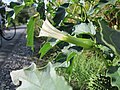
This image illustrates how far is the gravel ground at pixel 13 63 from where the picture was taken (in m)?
4.96

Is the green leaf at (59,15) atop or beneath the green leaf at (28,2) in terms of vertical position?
beneath

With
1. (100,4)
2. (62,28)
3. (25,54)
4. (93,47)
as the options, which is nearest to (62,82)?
(93,47)

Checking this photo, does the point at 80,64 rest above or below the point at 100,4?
below

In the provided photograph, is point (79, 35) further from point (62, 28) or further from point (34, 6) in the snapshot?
point (34, 6)

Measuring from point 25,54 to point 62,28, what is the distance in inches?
250

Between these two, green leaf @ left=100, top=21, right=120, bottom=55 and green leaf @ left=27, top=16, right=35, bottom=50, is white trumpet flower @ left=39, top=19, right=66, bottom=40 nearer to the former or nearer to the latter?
green leaf @ left=100, top=21, right=120, bottom=55

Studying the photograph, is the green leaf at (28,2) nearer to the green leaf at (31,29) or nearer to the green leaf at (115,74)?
the green leaf at (31,29)

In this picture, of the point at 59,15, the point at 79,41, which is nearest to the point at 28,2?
the point at 59,15

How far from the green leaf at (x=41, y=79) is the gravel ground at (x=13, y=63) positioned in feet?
14.3

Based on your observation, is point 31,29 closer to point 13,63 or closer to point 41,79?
point 41,79

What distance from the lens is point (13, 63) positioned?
20.6 ft

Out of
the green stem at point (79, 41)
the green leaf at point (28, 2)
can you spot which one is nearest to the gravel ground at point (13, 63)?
the green leaf at point (28, 2)

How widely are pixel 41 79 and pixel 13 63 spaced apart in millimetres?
5893

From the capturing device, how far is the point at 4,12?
1.00 m
